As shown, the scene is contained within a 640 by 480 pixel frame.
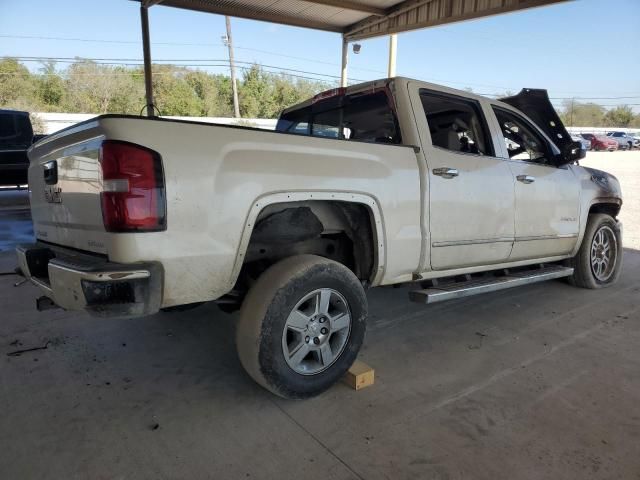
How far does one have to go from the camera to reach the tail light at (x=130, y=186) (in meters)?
2.04

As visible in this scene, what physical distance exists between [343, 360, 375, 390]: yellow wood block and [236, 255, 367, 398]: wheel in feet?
0.19

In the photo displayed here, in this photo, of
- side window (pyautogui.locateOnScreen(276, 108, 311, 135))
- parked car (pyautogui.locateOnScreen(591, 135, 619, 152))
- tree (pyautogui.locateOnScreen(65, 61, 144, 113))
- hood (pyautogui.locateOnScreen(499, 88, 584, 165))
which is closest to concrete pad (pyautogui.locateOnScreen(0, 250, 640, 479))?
side window (pyautogui.locateOnScreen(276, 108, 311, 135))

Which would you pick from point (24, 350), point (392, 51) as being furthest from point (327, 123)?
point (392, 51)

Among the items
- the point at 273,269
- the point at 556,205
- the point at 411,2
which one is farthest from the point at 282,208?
the point at 411,2

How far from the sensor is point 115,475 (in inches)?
79.5

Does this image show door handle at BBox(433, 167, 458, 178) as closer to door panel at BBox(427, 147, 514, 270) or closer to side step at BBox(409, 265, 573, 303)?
door panel at BBox(427, 147, 514, 270)

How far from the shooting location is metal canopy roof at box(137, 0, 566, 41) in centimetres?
959

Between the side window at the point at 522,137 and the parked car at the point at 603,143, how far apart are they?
42893mm

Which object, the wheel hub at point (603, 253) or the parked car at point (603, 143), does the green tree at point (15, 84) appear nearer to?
the wheel hub at point (603, 253)

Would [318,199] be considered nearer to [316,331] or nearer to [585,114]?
[316,331]

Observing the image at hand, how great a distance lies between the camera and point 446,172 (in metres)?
3.27

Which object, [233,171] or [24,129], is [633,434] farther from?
[24,129]

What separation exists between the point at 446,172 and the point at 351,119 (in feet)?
3.47

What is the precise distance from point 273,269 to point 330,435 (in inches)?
38.4
